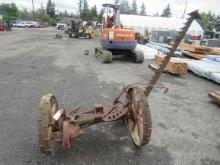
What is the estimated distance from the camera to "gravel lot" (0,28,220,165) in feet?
12.1

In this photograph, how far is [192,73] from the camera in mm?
9922

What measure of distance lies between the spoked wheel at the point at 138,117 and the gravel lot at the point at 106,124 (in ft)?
0.81

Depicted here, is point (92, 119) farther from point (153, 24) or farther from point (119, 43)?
point (153, 24)

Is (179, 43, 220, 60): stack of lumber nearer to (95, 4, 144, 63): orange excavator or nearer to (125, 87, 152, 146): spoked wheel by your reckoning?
(95, 4, 144, 63): orange excavator

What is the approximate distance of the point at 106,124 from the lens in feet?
15.3

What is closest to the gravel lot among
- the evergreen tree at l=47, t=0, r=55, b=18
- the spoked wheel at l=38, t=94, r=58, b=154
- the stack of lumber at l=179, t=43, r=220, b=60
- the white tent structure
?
the spoked wheel at l=38, t=94, r=58, b=154

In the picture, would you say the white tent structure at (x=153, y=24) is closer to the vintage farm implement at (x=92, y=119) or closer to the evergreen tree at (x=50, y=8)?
the vintage farm implement at (x=92, y=119)

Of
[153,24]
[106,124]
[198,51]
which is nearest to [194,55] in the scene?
[198,51]

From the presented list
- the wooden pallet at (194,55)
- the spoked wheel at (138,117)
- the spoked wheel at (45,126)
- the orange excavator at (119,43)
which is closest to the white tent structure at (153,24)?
the wooden pallet at (194,55)

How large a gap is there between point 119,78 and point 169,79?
1693 mm

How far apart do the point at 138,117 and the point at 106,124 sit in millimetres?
1052

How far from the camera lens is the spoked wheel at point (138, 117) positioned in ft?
11.2

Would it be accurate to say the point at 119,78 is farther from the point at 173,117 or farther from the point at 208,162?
the point at 208,162

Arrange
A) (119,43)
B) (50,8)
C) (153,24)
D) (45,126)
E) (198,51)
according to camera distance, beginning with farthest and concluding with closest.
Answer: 1. (50,8)
2. (153,24)
3. (198,51)
4. (119,43)
5. (45,126)
